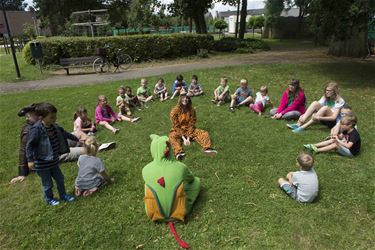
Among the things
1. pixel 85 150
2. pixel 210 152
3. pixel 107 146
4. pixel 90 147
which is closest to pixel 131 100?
pixel 107 146

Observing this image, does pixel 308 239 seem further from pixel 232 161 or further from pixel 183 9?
pixel 183 9

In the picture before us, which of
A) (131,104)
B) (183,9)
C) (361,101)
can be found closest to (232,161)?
(131,104)

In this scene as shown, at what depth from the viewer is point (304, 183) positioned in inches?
181

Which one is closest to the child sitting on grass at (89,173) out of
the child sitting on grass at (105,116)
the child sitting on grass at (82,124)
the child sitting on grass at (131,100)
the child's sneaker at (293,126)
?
the child sitting on grass at (82,124)

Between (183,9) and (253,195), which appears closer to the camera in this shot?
(253,195)

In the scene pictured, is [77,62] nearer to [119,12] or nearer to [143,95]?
[143,95]

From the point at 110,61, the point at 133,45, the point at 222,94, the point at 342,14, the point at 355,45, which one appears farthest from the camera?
the point at 133,45

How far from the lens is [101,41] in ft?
56.7

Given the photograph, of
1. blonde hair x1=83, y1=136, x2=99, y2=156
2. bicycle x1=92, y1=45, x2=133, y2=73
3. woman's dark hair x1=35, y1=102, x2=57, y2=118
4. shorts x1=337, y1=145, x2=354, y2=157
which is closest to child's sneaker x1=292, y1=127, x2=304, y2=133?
shorts x1=337, y1=145, x2=354, y2=157

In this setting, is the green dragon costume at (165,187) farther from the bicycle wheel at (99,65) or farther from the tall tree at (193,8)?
the tall tree at (193,8)

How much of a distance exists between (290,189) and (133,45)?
15406 mm

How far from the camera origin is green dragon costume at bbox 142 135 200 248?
414cm

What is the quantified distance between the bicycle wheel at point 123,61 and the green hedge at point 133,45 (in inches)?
26.9

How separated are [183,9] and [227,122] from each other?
64.8 ft
